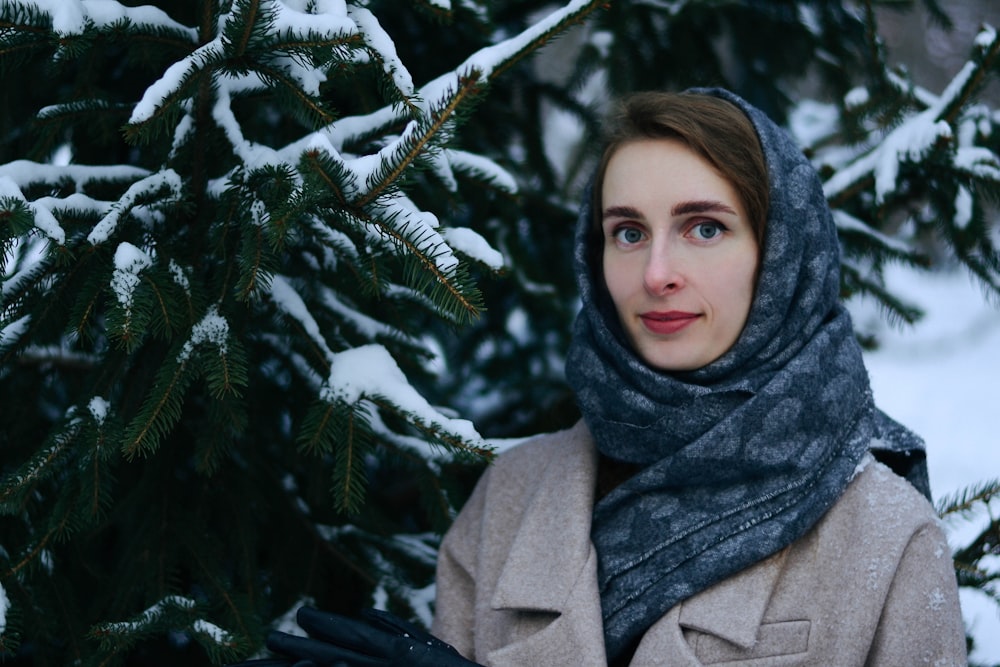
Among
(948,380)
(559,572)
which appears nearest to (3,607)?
(559,572)

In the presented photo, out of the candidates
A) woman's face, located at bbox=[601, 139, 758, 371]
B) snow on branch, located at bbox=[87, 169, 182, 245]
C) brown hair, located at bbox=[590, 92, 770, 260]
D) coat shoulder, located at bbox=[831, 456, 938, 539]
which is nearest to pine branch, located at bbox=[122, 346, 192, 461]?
snow on branch, located at bbox=[87, 169, 182, 245]

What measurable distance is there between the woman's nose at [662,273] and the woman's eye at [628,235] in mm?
92

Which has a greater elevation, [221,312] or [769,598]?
[221,312]

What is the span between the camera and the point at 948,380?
A: 9.41 m

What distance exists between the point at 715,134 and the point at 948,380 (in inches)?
353

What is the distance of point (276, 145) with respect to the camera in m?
2.35

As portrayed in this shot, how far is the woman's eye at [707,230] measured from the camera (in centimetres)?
164

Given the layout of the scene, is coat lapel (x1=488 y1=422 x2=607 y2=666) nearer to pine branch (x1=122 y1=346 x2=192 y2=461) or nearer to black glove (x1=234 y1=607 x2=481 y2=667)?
black glove (x1=234 y1=607 x2=481 y2=667)

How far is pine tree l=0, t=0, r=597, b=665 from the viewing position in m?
1.41

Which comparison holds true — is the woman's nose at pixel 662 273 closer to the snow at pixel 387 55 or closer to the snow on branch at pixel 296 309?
the snow at pixel 387 55

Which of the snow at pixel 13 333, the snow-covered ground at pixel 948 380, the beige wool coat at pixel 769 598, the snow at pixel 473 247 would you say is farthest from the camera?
the snow-covered ground at pixel 948 380

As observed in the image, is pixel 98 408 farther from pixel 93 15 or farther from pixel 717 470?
pixel 717 470

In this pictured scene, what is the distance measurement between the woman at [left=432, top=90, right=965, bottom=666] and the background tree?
0.92 ft

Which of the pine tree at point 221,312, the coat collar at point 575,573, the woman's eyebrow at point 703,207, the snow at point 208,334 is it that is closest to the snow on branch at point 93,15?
the pine tree at point 221,312
